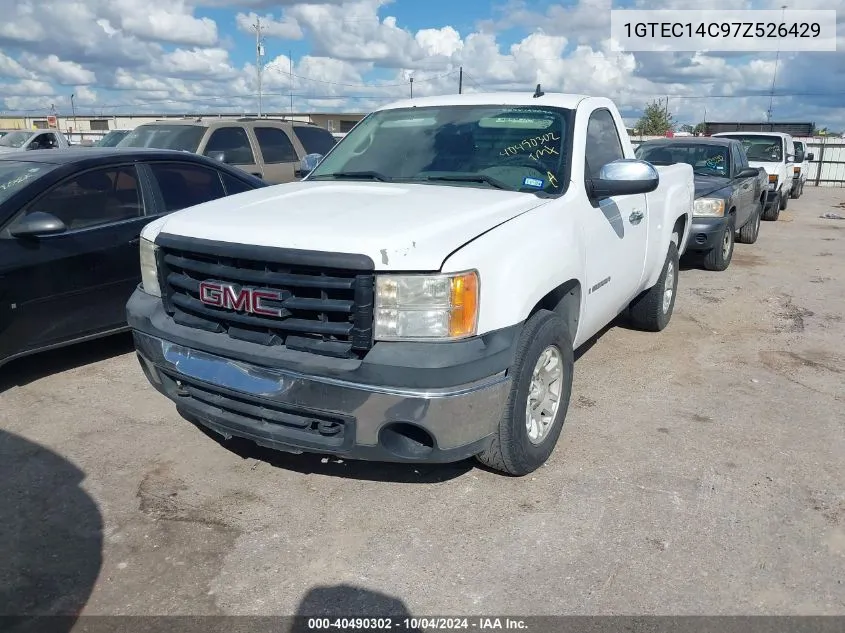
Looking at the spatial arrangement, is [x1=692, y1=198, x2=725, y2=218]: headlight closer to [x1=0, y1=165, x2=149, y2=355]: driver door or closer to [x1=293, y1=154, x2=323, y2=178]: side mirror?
[x1=293, y1=154, x2=323, y2=178]: side mirror

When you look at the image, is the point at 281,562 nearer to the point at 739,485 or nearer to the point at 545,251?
the point at 545,251

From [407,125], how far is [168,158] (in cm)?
231

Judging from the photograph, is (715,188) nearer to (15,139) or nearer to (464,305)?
(464,305)

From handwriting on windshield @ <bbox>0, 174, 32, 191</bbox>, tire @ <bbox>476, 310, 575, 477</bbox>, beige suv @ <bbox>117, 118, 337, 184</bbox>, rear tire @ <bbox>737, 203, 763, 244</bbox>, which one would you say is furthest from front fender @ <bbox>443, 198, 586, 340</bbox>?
rear tire @ <bbox>737, 203, 763, 244</bbox>

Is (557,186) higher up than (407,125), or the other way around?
(407,125)

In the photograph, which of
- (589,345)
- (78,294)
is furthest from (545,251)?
(78,294)

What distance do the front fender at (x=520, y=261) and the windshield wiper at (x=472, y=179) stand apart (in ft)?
1.13

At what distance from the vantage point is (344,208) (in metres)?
3.40

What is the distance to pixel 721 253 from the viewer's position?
365 inches

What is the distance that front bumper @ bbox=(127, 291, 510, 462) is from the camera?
286 cm

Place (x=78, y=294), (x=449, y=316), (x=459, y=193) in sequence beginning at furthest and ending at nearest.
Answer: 1. (x=78, y=294)
2. (x=459, y=193)
3. (x=449, y=316)

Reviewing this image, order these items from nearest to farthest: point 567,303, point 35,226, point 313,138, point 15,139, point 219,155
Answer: point 567,303, point 35,226, point 219,155, point 313,138, point 15,139

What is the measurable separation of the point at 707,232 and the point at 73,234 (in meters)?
7.30

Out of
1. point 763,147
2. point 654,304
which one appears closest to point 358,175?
point 654,304
